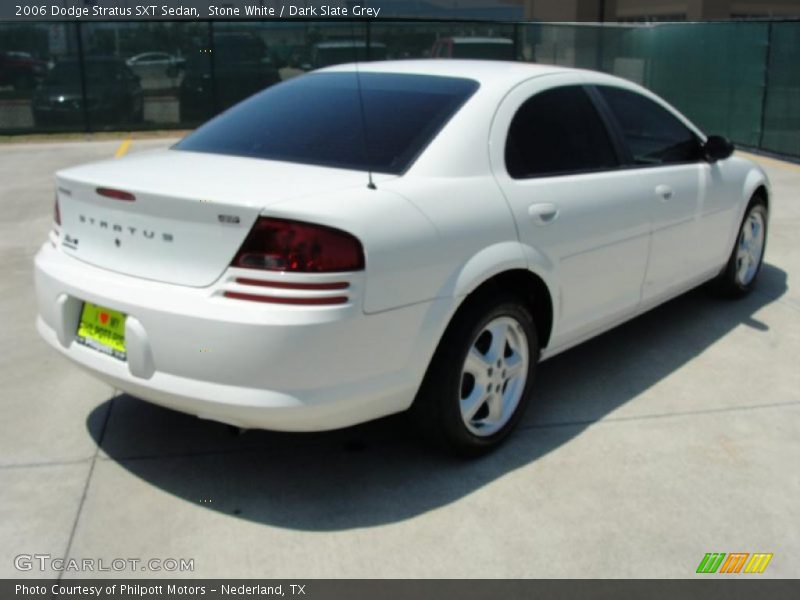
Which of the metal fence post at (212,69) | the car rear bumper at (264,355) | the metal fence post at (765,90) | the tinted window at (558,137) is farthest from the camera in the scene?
the metal fence post at (212,69)

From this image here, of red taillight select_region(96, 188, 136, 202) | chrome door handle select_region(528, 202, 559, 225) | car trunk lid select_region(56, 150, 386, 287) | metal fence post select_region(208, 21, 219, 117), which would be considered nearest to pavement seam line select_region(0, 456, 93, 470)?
car trunk lid select_region(56, 150, 386, 287)

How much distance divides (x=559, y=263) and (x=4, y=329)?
3468mm

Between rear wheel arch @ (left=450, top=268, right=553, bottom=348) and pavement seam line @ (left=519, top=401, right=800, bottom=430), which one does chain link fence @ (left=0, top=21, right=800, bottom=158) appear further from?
rear wheel arch @ (left=450, top=268, right=553, bottom=348)

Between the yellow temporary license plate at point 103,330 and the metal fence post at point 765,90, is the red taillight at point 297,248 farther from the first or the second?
the metal fence post at point 765,90

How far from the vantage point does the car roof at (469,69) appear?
13.2 feet

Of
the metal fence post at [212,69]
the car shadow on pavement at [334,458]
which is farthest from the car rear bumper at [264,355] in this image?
the metal fence post at [212,69]

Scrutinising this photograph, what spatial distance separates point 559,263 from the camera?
12.8 feet

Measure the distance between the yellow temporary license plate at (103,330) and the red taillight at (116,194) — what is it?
414 mm

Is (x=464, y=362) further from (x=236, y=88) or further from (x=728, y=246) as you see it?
(x=236, y=88)

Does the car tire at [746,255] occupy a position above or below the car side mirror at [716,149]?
below

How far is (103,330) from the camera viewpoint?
3.33 metres

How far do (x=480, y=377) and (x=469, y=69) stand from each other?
1507 millimetres

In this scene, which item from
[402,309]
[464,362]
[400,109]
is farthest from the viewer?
[400,109]
